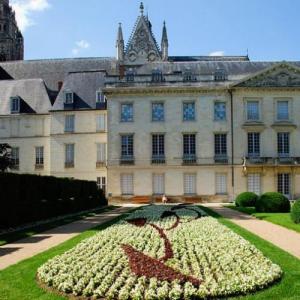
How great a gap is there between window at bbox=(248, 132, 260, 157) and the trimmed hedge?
49.5ft

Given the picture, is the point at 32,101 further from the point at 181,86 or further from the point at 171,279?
the point at 171,279

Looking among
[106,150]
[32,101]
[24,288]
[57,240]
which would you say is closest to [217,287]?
[24,288]

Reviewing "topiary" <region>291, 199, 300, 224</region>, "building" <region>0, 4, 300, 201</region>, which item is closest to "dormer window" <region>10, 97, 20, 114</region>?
"building" <region>0, 4, 300, 201</region>

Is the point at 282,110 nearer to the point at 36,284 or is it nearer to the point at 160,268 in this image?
the point at 160,268

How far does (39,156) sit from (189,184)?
13.7 meters

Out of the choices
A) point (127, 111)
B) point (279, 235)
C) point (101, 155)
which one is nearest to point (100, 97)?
point (127, 111)

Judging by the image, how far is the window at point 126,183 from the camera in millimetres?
40750

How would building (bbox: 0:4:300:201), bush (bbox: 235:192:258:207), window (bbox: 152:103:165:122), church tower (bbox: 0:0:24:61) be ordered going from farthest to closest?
church tower (bbox: 0:0:24:61) → window (bbox: 152:103:165:122) → building (bbox: 0:4:300:201) → bush (bbox: 235:192:258:207)

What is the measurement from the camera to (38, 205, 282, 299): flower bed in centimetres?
738

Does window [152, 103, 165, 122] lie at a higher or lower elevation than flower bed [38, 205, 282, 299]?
higher

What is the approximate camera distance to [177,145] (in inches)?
1610

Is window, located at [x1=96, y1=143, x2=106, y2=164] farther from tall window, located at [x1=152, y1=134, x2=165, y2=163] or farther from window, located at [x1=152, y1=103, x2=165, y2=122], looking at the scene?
window, located at [x1=152, y1=103, x2=165, y2=122]

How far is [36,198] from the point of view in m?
21.8

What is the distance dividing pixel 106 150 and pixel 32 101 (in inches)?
347
